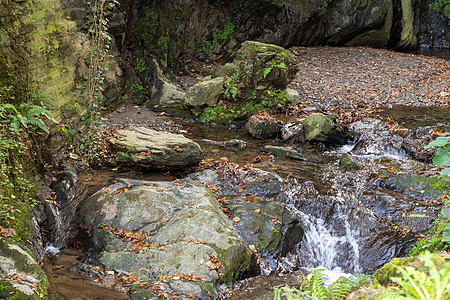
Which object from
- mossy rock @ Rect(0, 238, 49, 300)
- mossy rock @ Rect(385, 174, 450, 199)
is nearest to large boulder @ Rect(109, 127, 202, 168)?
mossy rock @ Rect(0, 238, 49, 300)

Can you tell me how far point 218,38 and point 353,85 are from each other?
5.87 meters

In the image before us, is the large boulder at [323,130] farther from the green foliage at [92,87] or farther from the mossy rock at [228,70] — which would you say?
the green foliage at [92,87]

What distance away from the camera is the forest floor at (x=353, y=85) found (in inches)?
443

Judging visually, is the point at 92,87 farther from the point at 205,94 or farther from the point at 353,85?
the point at 353,85

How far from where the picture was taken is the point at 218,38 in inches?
591

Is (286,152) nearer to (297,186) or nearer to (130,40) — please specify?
(297,186)

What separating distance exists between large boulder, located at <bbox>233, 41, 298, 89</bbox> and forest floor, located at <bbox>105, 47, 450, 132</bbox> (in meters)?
1.17

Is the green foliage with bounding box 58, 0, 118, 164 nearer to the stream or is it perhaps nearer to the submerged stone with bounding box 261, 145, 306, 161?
the stream

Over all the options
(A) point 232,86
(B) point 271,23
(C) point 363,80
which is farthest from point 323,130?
(B) point 271,23

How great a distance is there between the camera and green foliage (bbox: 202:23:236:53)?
48.1 feet

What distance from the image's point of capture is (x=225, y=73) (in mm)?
11961

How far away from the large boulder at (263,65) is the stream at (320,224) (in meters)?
3.51

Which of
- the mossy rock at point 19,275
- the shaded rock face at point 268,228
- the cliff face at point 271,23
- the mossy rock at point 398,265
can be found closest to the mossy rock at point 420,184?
the shaded rock face at point 268,228

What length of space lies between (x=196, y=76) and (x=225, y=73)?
6.90 ft
